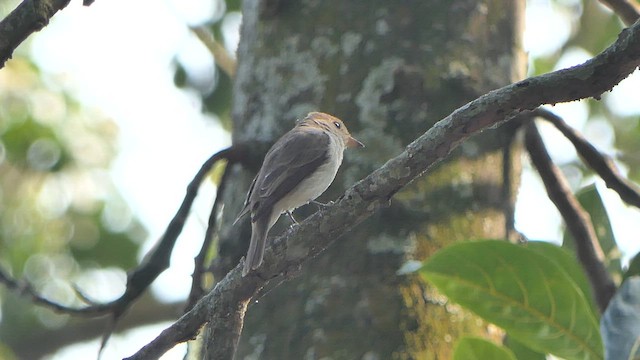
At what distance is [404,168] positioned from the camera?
1.96 metres

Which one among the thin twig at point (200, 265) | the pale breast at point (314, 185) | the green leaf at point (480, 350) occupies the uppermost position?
the thin twig at point (200, 265)

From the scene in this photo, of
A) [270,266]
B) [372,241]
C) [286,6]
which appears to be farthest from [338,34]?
[270,266]

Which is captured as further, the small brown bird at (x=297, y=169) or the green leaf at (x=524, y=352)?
the small brown bird at (x=297, y=169)

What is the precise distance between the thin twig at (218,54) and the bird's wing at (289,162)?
169 cm

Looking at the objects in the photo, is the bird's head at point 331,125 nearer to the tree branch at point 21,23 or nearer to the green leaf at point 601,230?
the green leaf at point 601,230

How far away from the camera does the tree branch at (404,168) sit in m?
1.92

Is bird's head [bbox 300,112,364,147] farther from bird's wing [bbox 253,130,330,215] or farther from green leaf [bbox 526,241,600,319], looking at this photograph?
green leaf [bbox 526,241,600,319]

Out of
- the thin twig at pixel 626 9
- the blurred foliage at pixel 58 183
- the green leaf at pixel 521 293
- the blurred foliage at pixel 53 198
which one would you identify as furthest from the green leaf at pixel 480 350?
the blurred foliage at pixel 53 198

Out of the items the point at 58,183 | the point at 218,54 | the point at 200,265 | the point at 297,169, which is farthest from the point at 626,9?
the point at 58,183

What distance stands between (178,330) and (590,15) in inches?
219

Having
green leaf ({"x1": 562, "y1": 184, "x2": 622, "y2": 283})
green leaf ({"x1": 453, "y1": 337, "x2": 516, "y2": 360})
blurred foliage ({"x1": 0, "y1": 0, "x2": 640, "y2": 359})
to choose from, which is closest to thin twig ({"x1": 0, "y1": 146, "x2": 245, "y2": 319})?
green leaf ({"x1": 453, "y1": 337, "x2": 516, "y2": 360})

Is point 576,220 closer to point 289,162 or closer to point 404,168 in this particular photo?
point 289,162

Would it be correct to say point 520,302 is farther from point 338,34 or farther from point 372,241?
point 338,34

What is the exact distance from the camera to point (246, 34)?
354cm
